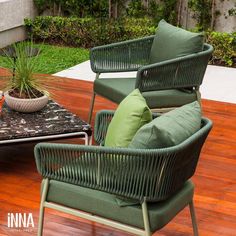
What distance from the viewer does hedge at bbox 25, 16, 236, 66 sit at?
23.6 ft

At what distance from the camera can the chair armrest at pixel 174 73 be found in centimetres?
436

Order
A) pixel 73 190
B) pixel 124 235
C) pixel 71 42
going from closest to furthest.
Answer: pixel 73 190, pixel 124 235, pixel 71 42

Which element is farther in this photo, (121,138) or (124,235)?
(124,235)

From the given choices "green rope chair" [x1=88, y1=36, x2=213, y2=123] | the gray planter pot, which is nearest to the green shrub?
"green rope chair" [x1=88, y1=36, x2=213, y2=123]

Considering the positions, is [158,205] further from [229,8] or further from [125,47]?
[229,8]

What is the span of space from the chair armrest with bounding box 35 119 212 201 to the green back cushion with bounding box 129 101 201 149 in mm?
45

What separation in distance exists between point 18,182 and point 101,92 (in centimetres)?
110

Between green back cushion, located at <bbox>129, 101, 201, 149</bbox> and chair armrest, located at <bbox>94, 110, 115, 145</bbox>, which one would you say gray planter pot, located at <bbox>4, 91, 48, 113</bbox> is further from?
green back cushion, located at <bbox>129, 101, 201, 149</bbox>

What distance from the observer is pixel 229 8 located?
295 inches

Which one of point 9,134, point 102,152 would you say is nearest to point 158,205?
point 102,152

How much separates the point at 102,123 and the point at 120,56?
144cm

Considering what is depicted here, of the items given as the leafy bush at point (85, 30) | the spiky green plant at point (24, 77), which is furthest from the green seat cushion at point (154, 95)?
the leafy bush at point (85, 30)

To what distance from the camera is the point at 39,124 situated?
409 cm

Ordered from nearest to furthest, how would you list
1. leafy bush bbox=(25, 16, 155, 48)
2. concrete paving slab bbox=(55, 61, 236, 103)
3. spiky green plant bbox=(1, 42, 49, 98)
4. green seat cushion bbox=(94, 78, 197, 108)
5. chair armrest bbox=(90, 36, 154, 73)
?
spiky green plant bbox=(1, 42, 49, 98), green seat cushion bbox=(94, 78, 197, 108), chair armrest bbox=(90, 36, 154, 73), concrete paving slab bbox=(55, 61, 236, 103), leafy bush bbox=(25, 16, 155, 48)
